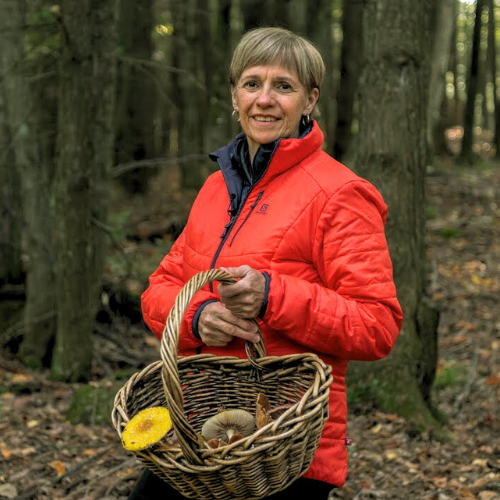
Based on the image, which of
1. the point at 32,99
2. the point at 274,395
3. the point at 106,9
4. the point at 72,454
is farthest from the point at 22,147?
the point at 274,395

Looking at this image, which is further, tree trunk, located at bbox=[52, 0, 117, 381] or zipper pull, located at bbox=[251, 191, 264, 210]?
tree trunk, located at bbox=[52, 0, 117, 381]

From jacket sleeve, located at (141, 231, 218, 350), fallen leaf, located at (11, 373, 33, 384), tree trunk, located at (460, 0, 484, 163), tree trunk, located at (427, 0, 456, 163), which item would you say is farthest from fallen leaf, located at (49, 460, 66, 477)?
tree trunk, located at (460, 0, 484, 163)

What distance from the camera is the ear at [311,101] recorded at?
2781mm

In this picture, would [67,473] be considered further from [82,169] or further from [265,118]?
[265,118]

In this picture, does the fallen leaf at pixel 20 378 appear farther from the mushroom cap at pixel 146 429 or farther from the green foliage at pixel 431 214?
the green foliage at pixel 431 214

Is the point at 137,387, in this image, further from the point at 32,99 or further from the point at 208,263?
the point at 32,99

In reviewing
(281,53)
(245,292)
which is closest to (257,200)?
(245,292)

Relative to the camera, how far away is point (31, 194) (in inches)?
280

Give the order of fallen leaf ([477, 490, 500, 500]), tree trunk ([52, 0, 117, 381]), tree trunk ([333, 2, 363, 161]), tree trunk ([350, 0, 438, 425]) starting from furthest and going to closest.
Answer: tree trunk ([333, 2, 363, 161]) < tree trunk ([52, 0, 117, 381]) < tree trunk ([350, 0, 438, 425]) < fallen leaf ([477, 490, 500, 500])

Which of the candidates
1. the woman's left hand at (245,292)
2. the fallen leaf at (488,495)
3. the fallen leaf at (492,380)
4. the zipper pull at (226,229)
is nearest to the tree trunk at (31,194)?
the fallen leaf at (492,380)

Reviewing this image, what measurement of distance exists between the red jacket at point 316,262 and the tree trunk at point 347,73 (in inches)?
431

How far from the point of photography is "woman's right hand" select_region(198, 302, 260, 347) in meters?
Result: 2.43

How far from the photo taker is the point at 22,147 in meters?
7.05

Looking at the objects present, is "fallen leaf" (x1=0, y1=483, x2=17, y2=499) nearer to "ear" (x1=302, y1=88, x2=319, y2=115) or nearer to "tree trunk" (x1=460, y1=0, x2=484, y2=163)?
"ear" (x1=302, y1=88, x2=319, y2=115)
